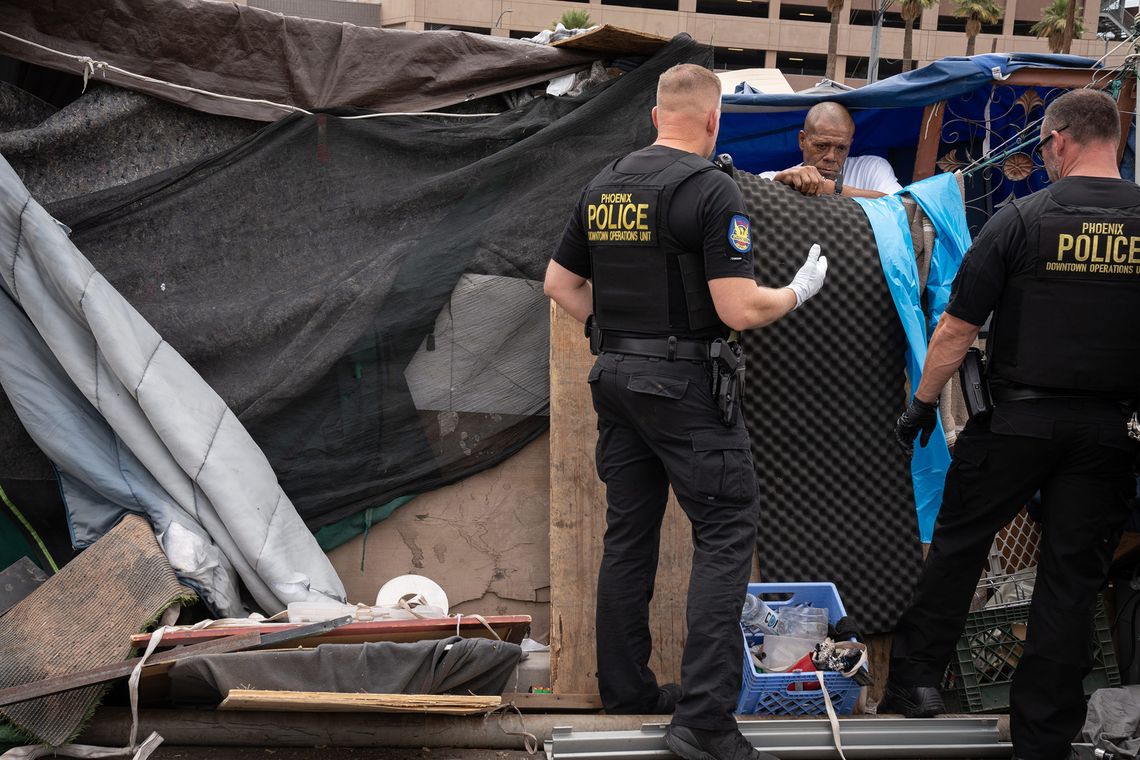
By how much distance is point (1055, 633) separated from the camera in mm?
3346

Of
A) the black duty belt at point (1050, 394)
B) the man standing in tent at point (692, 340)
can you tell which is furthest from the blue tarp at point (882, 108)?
the black duty belt at point (1050, 394)

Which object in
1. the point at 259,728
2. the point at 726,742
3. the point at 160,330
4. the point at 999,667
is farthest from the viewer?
the point at 160,330

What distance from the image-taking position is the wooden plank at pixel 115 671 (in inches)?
125

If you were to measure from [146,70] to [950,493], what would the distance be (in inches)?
133

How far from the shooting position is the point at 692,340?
330cm

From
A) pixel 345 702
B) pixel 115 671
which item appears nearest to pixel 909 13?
pixel 345 702

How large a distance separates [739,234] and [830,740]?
1.65 metres

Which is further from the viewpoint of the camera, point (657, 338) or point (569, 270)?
point (569, 270)

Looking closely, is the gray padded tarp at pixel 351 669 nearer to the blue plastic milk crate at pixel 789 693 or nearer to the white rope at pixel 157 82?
the blue plastic milk crate at pixel 789 693

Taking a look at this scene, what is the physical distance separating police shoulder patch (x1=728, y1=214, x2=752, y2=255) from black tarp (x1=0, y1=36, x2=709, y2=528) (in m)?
1.33

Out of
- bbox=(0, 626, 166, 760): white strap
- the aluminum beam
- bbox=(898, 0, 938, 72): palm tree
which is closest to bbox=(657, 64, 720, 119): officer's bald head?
the aluminum beam

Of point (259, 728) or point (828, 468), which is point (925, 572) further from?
point (259, 728)

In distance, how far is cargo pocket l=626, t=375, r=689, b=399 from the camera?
10.6 ft

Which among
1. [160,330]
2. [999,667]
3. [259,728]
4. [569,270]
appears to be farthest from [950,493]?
[160,330]
